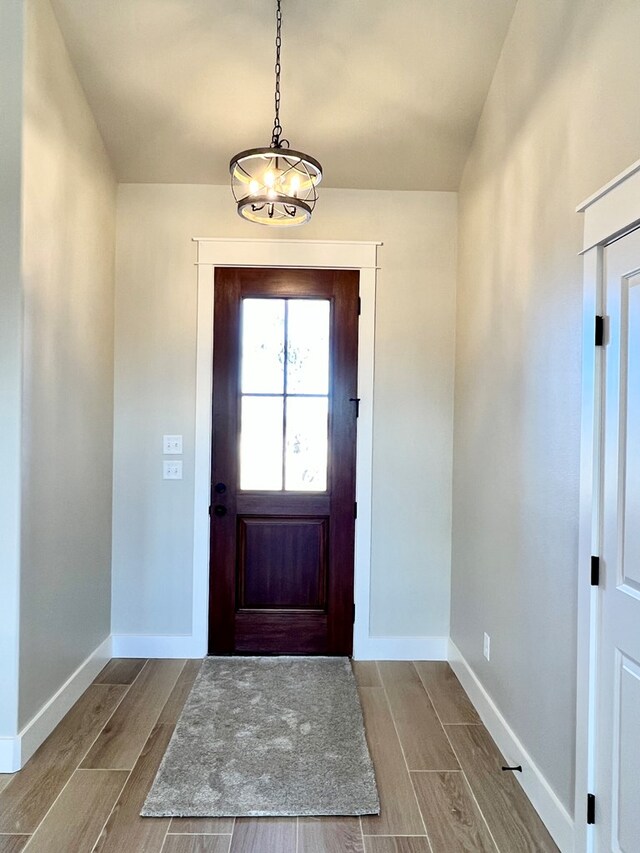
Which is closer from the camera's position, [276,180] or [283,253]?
[276,180]

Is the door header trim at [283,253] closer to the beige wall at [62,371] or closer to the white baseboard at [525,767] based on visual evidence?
the beige wall at [62,371]

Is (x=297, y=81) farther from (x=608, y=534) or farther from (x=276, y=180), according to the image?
(x=608, y=534)

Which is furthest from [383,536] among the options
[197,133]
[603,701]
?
[197,133]

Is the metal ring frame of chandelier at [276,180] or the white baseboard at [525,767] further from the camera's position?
the metal ring frame of chandelier at [276,180]

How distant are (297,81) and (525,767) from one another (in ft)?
10.4

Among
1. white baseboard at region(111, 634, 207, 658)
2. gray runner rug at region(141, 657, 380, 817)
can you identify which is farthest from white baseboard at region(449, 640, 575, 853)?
white baseboard at region(111, 634, 207, 658)

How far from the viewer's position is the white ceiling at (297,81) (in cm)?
240

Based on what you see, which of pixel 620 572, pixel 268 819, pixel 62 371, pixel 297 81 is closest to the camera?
pixel 620 572

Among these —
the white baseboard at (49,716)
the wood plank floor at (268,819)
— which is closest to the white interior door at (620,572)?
the wood plank floor at (268,819)

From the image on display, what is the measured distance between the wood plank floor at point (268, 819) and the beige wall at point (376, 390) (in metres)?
0.61

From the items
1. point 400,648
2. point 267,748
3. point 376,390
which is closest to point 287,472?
point 376,390

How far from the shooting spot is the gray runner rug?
1.98 meters

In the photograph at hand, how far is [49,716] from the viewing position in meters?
2.41

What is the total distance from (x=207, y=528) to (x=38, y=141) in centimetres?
209
